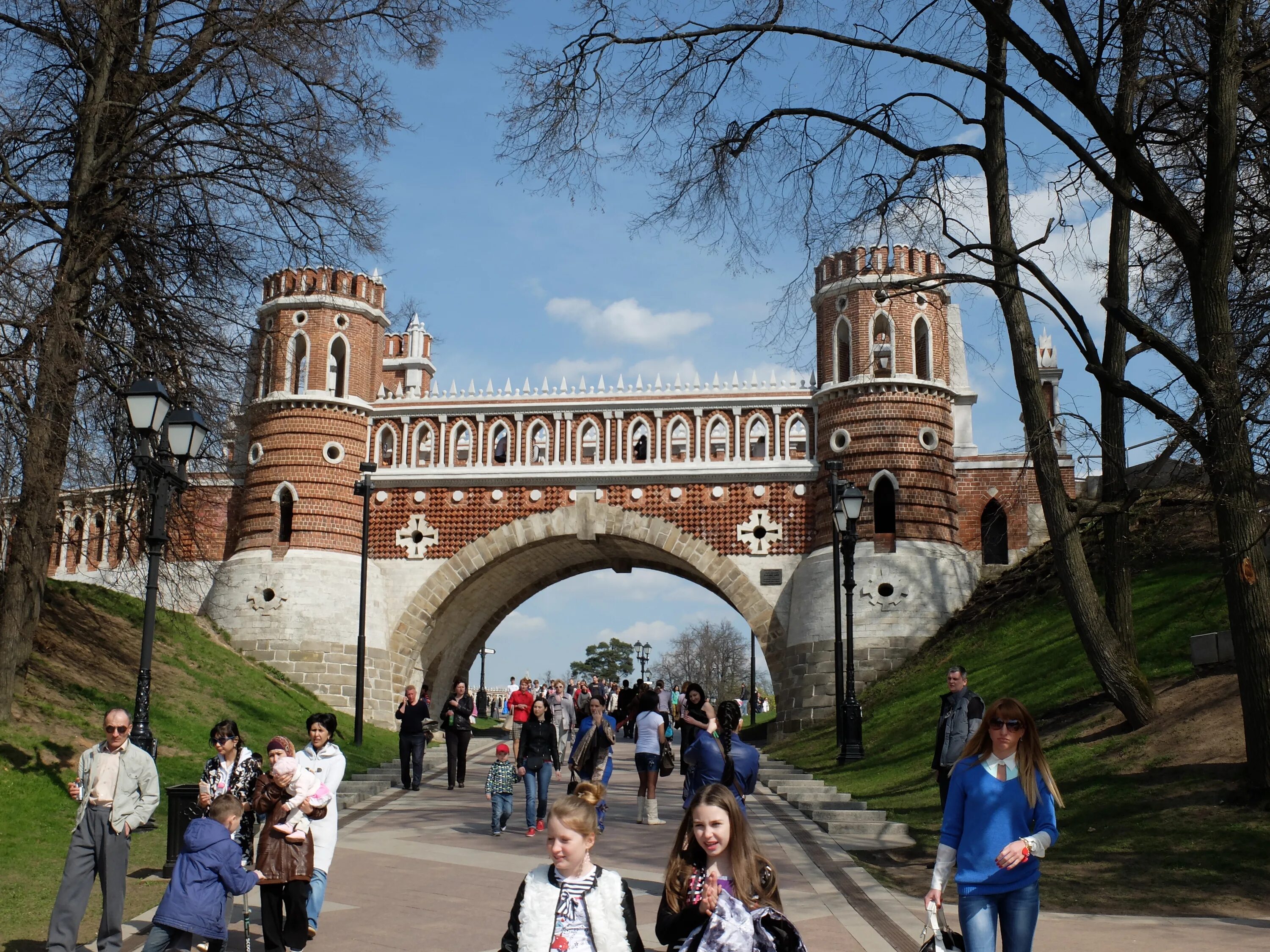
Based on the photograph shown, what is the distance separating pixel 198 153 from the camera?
1468 cm

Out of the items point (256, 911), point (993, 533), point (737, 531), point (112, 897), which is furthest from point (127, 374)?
point (993, 533)

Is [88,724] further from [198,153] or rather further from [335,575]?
[335,575]

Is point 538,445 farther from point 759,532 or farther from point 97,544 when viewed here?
point 97,544

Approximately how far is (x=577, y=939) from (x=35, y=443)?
10384 mm

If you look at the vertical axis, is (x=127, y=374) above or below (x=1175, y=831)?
above

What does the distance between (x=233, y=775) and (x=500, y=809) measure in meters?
4.65

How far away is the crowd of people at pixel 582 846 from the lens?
13.4 feet

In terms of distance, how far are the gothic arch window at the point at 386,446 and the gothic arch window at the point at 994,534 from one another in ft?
42.7

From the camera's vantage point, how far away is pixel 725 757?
342 inches

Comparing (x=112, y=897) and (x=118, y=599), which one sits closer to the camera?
(x=112, y=897)

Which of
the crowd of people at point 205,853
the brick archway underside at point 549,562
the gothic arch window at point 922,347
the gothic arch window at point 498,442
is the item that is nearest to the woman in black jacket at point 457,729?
the crowd of people at point 205,853

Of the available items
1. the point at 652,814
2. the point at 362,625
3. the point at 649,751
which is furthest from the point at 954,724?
the point at 362,625

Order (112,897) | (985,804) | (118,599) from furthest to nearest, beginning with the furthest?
1. (118,599)
2. (112,897)
3. (985,804)

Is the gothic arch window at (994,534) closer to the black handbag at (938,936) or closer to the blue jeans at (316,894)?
the blue jeans at (316,894)
